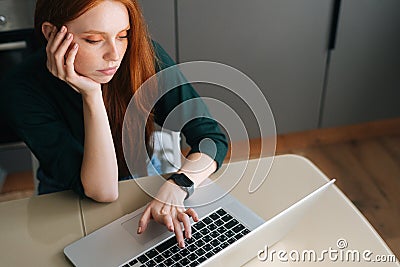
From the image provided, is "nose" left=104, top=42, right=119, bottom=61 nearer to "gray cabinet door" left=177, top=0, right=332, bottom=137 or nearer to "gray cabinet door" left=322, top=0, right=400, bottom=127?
"gray cabinet door" left=177, top=0, right=332, bottom=137

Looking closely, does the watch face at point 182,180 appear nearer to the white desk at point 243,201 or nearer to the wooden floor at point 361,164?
the white desk at point 243,201

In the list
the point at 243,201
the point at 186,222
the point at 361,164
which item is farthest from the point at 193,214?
the point at 361,164

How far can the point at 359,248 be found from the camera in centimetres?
105

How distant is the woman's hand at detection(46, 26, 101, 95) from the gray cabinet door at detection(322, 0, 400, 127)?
4.32 ft

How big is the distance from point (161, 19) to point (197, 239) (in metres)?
1.14

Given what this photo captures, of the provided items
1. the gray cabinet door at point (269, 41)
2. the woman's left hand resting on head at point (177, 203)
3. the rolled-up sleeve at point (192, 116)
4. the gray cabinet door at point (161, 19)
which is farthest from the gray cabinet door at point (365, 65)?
the woman's left hand resting on head at point (177, 203)

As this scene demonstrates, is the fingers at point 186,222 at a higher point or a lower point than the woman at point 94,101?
lower

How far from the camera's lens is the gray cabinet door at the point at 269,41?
2084 millimetres

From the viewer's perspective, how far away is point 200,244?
1.04 m

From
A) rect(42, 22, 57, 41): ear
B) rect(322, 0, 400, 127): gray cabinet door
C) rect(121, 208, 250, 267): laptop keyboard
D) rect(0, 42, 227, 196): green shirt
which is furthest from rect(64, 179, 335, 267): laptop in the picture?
rect(322, 0, 400, 127): gray cabinet door

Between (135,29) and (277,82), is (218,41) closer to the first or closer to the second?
(277,82)

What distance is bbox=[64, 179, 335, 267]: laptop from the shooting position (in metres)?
0.98

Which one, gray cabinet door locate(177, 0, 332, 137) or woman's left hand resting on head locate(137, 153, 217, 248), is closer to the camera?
woman's left hand resting on head locate(137, 153, 217, 248)

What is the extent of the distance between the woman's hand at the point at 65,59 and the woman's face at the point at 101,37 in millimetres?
12
